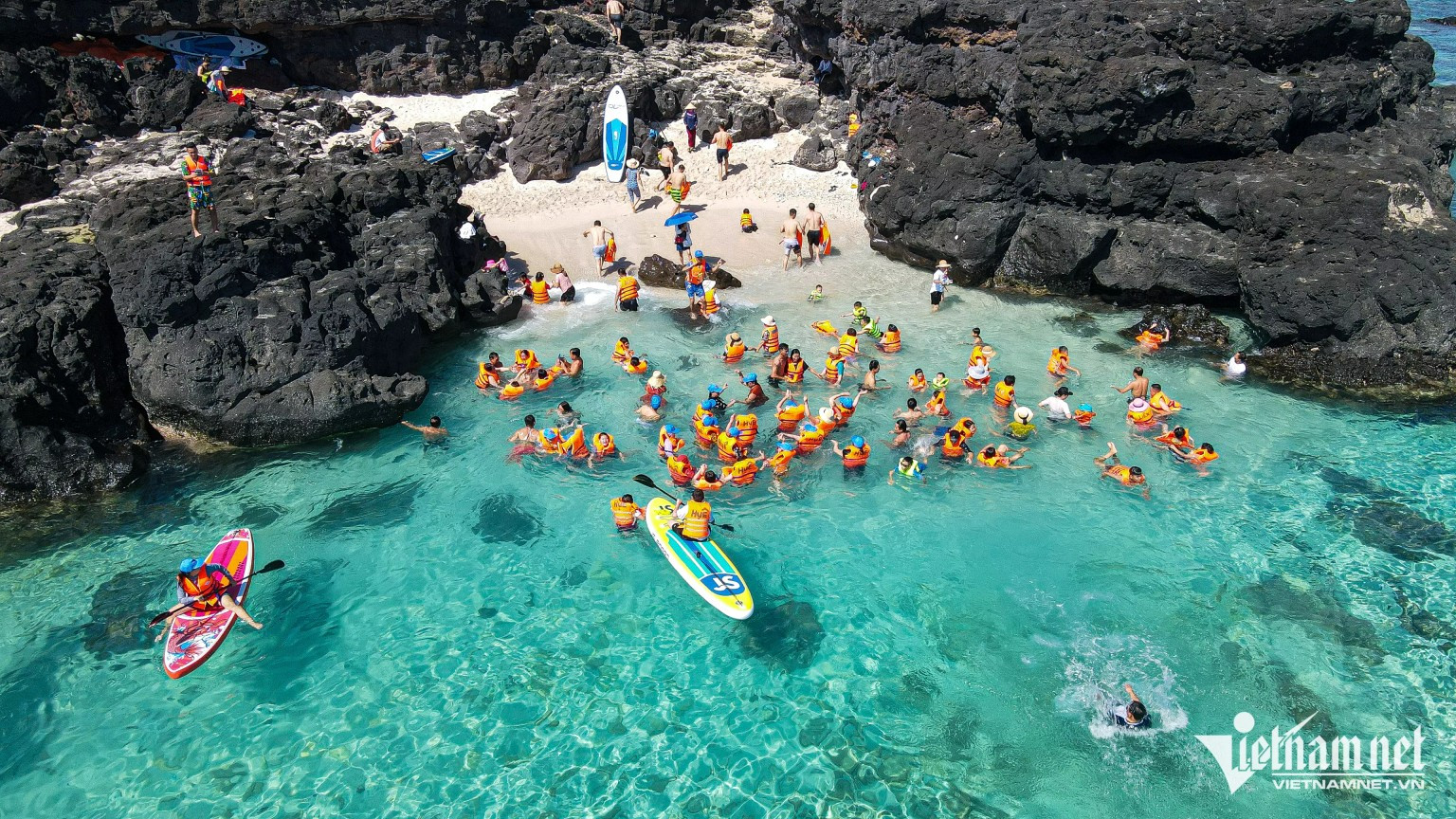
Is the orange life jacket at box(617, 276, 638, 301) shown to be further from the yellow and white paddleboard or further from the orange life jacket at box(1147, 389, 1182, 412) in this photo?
the orange life jacket at box(1147, 389, 1182, 412)

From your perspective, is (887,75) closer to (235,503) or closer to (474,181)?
(474,181)

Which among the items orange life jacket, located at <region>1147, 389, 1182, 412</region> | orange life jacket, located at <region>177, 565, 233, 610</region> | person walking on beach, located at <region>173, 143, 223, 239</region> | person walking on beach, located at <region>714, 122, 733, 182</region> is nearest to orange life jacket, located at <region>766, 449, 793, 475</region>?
orange life jacket, located at <region>1147, 389, 1182, 412</region>

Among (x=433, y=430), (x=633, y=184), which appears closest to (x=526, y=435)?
(x=433, y=430)

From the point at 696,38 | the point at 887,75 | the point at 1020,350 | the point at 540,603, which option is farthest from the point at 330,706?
the point at 696,38

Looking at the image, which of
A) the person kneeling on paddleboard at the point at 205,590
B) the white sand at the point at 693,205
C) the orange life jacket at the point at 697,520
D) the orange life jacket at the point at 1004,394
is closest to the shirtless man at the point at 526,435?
the orange life jacket at the point at 697,520

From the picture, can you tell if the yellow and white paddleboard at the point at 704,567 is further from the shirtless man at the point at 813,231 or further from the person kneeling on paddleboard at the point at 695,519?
the shirtless man at the point at 813,231
